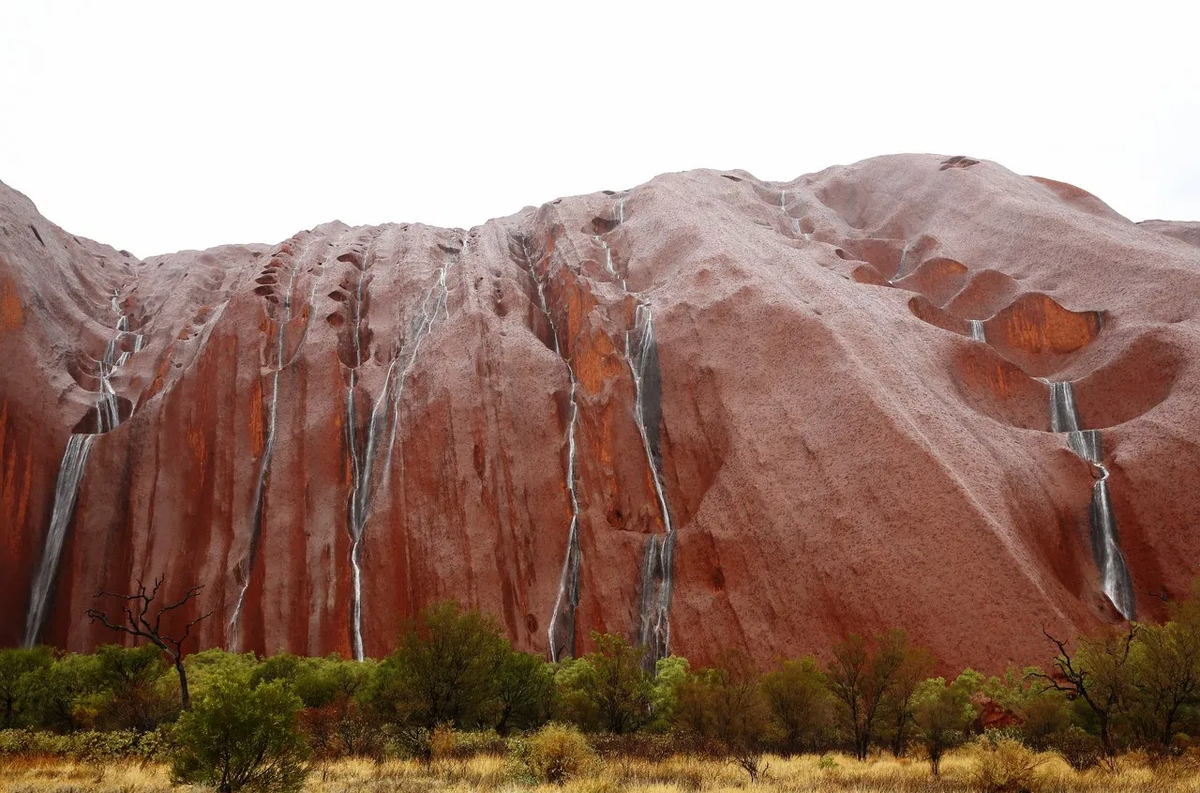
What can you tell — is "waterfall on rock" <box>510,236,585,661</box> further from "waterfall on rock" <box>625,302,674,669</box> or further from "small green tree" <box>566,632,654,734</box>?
"small green tree" <box>566,632,654,734</box>

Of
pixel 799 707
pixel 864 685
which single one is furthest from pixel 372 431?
pixel 864 685

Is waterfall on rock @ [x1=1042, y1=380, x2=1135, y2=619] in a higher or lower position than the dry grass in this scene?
higher

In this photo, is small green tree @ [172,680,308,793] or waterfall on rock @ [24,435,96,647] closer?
small green tree @ [172,680,308,793]

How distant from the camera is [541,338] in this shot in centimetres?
4391

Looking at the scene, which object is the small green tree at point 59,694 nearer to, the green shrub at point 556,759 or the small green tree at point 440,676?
the small green tree at point 440,676

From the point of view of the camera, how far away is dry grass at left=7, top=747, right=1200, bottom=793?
41.9 ft

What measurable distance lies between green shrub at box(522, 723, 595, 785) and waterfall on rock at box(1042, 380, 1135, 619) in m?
21.5

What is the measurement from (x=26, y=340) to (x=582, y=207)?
1277 inches

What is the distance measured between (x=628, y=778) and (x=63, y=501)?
36937mm

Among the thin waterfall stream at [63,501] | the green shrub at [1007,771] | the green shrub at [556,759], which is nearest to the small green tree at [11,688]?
the green shrub at [556,759]

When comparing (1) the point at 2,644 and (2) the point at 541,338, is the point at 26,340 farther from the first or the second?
(2) the point at 541,338

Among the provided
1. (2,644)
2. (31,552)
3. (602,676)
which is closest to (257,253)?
(31,552)

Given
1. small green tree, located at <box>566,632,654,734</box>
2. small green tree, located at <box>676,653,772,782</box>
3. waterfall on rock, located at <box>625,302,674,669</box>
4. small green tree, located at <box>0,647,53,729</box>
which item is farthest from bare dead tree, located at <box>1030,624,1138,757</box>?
small green tree, located at <box>0,647,53,729</box>

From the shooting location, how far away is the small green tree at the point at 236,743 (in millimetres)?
11852
